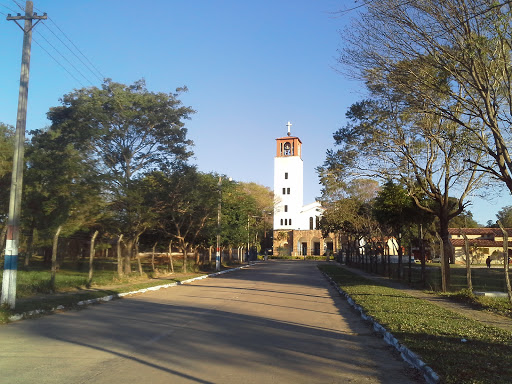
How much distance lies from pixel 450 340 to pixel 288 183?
80.1 metres

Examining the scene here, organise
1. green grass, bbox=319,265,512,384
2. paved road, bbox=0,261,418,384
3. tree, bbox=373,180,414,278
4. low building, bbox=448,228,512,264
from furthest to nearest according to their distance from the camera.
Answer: low building, bbox=448,228,512,264, tree, bbox=373,180,414,278, paved road, bbox=0,261,418,384, green grass, bbox=319,265,512,384

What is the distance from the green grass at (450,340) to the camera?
649 centimetres

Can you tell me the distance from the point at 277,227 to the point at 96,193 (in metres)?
69.6

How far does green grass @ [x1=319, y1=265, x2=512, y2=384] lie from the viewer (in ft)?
21.3

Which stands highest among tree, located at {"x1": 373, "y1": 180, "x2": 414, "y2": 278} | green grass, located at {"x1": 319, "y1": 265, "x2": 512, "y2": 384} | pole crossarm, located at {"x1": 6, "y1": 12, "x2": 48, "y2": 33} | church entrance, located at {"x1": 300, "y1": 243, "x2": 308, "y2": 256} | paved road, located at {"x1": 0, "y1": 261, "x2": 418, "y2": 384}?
pole crossarm, located at {"x1": 6, "y1": 12, "x2": 48, "y2": 33}

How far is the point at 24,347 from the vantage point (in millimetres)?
8711

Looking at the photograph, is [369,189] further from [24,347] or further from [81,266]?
[24,347]

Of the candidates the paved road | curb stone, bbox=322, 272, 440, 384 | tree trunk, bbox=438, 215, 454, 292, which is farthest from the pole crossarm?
tree trunk, bbox=438, 215, 454, 292

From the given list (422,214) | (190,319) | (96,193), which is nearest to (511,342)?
(190,319)

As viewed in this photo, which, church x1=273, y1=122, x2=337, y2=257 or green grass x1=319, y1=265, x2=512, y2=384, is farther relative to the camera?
church x1=273, y1=122, x2=337, y2=257

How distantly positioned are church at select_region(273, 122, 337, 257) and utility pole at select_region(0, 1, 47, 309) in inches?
2908

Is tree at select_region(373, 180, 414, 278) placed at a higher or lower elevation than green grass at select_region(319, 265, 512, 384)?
higher

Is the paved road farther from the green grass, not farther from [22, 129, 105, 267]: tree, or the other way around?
[22, 129, 105, 267]: tree

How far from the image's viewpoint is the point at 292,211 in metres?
89.9
